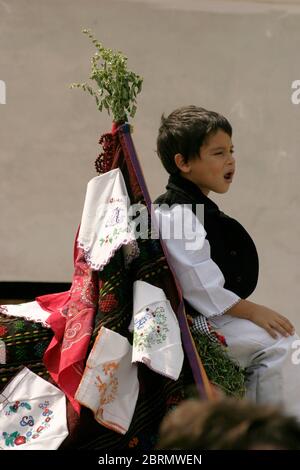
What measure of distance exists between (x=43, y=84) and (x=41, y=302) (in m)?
2.59

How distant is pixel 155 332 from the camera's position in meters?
2.34

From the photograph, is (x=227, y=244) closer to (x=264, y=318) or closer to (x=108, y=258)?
(x=264, y=318)

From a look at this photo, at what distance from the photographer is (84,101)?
503cm

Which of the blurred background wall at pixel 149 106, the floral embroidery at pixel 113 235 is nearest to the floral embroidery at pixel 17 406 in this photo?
the floral embroidery at pixel 113 235

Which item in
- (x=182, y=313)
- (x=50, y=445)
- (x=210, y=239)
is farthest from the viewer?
(x=210, y=239)

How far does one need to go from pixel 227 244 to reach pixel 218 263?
0.07 meters

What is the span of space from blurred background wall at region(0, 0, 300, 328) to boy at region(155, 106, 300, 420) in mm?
2253

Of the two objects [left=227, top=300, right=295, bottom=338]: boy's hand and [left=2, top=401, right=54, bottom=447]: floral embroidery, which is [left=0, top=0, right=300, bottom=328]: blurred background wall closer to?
[left=227, top=300, right=295, bottom=338]: boy's hand

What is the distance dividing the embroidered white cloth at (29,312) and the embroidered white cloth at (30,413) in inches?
6.8

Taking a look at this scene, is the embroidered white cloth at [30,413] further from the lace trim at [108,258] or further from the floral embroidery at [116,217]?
the floral embroidery at [116,217]

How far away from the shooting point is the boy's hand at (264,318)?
8.33ft

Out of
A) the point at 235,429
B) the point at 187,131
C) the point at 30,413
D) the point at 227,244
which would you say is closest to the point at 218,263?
the point at 227,244

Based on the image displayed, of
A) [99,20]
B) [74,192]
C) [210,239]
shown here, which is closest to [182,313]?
[210,239]

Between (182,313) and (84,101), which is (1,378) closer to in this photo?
(182,313)
